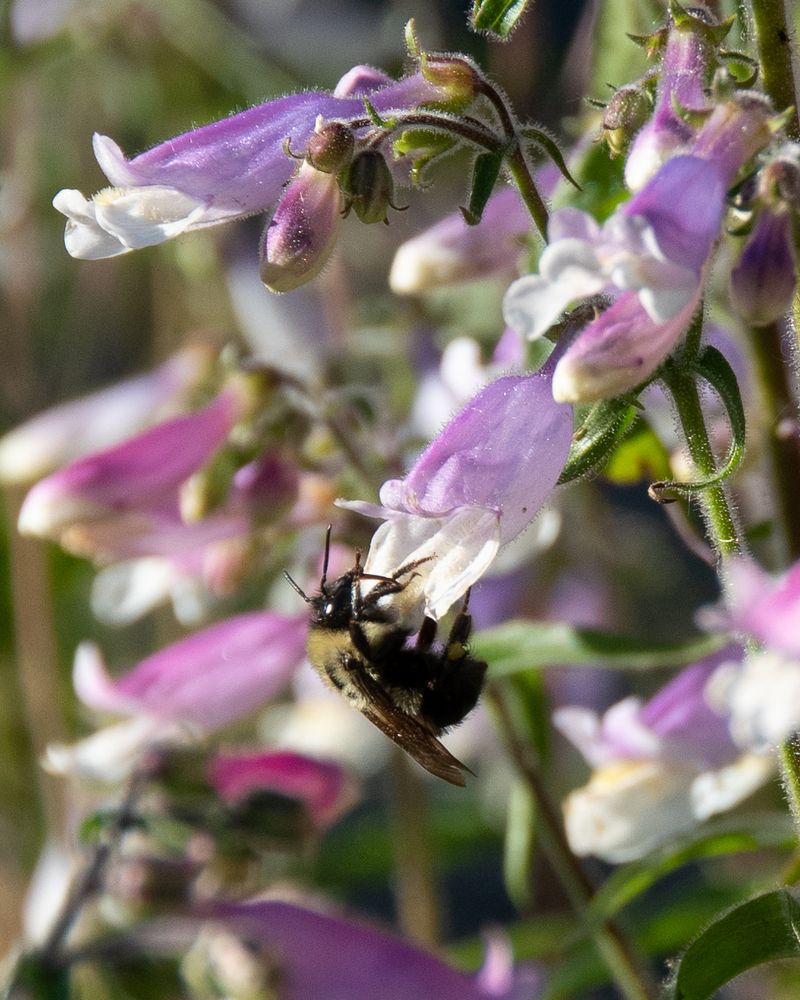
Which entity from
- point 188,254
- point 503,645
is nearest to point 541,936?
point 503,645

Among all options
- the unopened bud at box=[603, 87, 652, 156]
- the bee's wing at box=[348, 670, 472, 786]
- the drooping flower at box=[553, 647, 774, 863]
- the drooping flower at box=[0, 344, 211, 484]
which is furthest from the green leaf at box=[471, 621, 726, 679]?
the drooping flower at box=[0, 344, 211, 484]

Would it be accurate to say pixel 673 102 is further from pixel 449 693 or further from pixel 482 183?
pixel 449 693

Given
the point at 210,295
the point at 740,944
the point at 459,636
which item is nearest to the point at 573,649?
the point at 459,636

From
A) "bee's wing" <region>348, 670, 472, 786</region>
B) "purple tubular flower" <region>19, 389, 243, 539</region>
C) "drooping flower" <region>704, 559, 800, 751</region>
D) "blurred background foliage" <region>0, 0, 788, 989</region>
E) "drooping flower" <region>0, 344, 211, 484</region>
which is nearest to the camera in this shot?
"drooping flower" <region>704, 559, 800, 751</region>

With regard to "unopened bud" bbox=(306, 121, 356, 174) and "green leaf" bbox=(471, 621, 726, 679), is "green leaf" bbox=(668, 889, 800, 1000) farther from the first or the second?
"unopened bud" bbox=(306, 121, 356, 174)

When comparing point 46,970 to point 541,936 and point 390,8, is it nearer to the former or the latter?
point 541,936

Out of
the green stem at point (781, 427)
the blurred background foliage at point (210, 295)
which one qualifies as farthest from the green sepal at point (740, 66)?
the blurred background foliage at point (210, 295)
